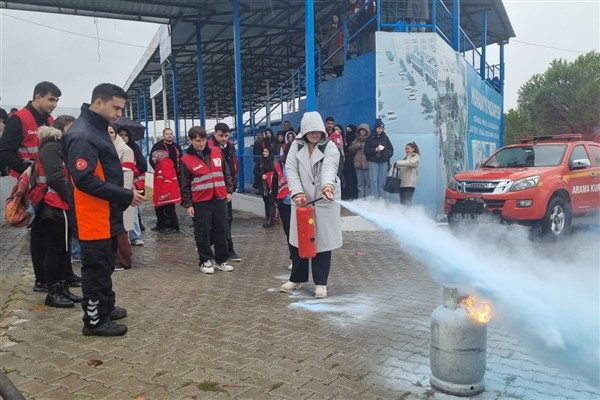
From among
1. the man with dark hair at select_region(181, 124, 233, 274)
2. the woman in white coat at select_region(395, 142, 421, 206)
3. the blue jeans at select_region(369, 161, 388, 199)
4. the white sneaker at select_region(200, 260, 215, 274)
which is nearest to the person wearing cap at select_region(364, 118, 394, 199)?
the blue jeans at select_region(369, 161, 388, 199)

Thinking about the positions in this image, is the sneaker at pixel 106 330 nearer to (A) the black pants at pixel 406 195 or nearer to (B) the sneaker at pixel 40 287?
(B) the sneaker at pixel 40 287

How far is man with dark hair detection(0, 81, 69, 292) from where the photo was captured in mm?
5070

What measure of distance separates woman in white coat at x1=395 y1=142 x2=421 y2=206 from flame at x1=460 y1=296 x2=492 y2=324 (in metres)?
6.92

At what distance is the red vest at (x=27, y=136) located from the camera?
17.0ft

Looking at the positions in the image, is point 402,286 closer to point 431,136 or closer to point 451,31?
point 431,136

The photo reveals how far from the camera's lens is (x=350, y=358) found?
12.1 feet

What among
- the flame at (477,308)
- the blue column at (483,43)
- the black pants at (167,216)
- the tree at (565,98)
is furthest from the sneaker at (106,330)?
the tree at (565,98)

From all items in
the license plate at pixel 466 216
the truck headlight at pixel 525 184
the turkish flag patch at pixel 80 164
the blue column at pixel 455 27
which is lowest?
the license plate at pixel 466 216

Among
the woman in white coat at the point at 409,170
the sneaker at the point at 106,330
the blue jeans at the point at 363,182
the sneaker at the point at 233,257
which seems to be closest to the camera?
the sneaker at the point at 106,330

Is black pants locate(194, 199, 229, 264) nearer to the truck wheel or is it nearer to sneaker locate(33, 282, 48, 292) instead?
sneaker locate(33, 282, 48, 292)

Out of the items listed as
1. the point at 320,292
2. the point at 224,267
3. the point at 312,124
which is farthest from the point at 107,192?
the point at 224,267

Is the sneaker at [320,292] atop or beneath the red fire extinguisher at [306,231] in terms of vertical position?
beneath

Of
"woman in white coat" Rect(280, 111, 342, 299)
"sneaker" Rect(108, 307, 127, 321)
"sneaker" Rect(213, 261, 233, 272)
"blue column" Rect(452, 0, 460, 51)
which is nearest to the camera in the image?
"sneaker" Rect(108, 307, 127, 321)

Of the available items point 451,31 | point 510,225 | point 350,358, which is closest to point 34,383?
point 350,358
